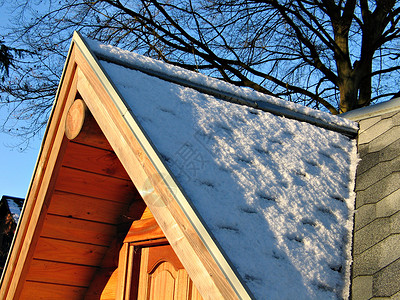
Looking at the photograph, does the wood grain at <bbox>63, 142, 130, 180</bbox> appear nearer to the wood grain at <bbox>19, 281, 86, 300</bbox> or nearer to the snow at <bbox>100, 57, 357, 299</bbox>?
the snow at <bbox>100, 57, 357, 299</bbox>

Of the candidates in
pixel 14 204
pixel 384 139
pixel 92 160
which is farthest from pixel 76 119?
pixel 14 204

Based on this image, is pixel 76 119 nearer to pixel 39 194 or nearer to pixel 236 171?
pixel 39 194

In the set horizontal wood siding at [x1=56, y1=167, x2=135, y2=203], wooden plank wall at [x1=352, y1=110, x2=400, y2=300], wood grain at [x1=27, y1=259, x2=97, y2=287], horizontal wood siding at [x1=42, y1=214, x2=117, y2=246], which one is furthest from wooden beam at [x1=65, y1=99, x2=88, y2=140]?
wooden plank wall at [x1=352, y1=110, x2=400, y2=300]

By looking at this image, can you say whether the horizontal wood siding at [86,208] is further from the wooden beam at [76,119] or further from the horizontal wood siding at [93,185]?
the wooden beam at [76,119]

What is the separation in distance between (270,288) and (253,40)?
7491mm

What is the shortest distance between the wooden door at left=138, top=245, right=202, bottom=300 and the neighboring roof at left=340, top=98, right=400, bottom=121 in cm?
175

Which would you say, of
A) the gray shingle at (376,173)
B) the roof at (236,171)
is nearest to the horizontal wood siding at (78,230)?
the roof at (236,171)

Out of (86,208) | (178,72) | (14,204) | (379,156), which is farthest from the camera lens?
(14,204)

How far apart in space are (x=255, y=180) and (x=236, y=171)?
11 cm

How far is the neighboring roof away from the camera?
357 centimetres

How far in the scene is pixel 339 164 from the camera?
3150mm

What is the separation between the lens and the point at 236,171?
233 cm

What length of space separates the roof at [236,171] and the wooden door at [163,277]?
1.10 meters

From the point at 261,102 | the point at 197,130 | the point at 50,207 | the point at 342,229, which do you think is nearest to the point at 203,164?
the point at 197,130
